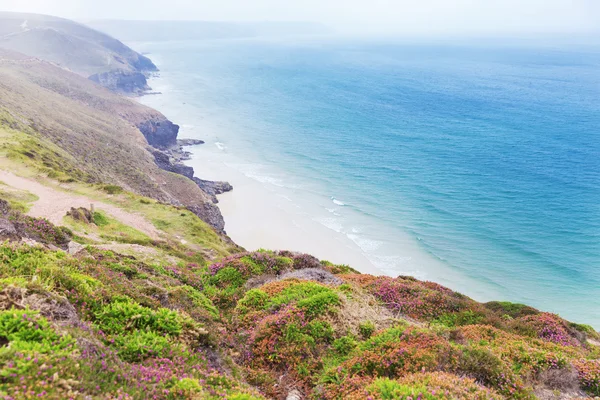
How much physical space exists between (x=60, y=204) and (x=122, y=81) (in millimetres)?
160460

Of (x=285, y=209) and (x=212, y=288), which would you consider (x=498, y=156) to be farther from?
(x=212, y=288)

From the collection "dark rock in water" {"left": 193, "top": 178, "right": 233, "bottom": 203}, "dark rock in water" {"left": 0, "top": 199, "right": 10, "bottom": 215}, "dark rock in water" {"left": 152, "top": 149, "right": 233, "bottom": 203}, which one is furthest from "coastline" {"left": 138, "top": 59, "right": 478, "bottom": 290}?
"dark rock in water" {"left": 0, "top": 199, "right": 10, "bottom": 215}

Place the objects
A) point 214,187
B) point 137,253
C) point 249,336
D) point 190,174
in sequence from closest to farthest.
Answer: point 249,336 → point 137,253 → point 214,187 → point 190,174

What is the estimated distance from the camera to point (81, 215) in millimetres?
30781

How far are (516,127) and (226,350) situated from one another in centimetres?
13144

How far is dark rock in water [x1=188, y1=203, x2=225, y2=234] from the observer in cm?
5809

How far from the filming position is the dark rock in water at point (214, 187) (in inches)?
2905

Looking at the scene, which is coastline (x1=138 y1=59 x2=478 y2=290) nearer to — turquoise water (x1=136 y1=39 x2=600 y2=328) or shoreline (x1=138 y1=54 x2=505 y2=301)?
shoreline (x1=138 y1=54 x2=505 y2=301)

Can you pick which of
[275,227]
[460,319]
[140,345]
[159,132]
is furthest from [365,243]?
[159,132]

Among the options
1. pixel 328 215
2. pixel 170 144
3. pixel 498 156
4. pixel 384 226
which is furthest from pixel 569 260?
pixel 170 144

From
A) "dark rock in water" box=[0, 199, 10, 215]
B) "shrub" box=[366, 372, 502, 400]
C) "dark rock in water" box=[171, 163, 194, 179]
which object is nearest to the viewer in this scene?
"shrub" box=[366, 372, 502, 400]

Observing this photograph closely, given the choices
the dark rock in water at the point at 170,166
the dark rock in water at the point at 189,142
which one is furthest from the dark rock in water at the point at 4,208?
the dark rock in water at the point at 189,142

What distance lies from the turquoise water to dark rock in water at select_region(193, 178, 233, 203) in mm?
12150

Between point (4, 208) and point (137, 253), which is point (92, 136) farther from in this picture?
point (137, 253)
